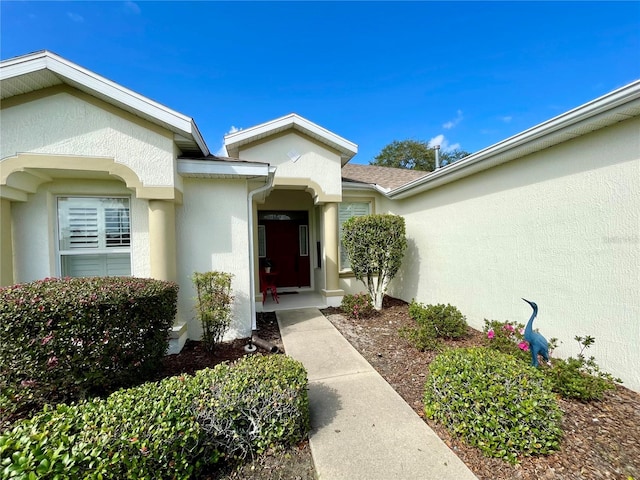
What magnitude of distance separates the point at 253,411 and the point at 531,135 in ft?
18.5

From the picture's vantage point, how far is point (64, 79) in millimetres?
4164

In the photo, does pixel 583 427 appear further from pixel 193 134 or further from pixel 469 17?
pixel 469 17

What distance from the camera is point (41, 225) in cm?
470

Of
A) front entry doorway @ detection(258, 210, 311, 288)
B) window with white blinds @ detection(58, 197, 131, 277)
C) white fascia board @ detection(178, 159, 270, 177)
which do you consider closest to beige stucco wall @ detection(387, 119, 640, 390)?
white fascia board @ detection(178, 159, 270, 177)

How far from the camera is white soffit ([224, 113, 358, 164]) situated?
688 centimetres

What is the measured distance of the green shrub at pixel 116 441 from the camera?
5.90ft

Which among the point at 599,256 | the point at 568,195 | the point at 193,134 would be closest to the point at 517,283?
the point at 599,256

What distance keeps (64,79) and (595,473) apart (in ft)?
27.7

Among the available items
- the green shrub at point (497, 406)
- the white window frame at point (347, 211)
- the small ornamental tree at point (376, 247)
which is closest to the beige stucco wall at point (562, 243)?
the small ornamental tree at point (376, 247)

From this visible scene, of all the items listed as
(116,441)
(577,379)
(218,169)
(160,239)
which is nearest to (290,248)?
(218,169)

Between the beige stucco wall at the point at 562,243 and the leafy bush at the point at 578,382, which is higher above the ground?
the beige stucco wall at the point at 562,243

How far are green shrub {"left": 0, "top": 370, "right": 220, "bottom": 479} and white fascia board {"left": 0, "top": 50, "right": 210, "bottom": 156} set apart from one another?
434cm

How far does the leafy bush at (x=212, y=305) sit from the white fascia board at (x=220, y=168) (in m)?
2.12

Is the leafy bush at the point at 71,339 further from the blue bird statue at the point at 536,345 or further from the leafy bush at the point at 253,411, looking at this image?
the blue bird statue at the point at 536,345
